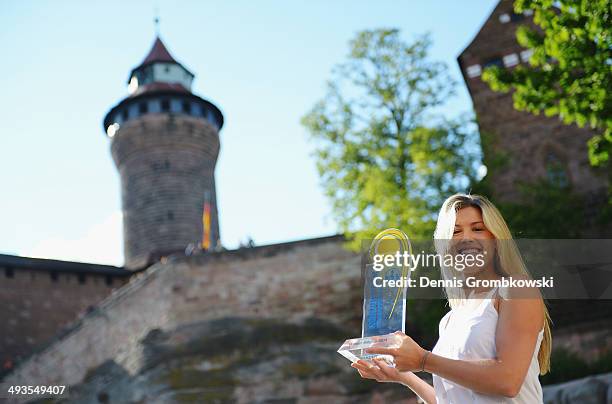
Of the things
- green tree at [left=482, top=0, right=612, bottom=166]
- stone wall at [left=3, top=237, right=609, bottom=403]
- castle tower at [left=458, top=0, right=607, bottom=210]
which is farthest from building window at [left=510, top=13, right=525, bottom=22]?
green tree at [left=482, top=0, right=612, bottom=166]

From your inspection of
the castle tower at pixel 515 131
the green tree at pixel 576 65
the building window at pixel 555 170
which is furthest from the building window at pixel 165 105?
the green tree at pixel 576 65

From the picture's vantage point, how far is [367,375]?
2.25 m

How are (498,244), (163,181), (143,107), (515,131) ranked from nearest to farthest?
1. (498,244)
2. (515,131)
3. (163,181)
4. (143,107)

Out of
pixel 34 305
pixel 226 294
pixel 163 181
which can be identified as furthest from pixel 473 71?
pixel 34 305

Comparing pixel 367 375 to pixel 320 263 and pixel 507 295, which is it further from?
pixel 320 263

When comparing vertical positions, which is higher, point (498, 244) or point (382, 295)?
point (498, 244)

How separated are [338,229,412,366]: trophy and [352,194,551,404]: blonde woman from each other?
0.23 feet

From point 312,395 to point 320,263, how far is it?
4444 millimetres

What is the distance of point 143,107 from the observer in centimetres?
3347

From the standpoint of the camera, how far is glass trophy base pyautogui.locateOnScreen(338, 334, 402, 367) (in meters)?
2.18

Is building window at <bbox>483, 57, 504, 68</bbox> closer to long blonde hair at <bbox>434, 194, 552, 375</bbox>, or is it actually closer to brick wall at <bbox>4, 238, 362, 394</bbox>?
brick wall at <bbox>4, 238, 362, 394</bbox>

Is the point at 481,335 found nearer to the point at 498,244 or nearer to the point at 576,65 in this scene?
the point at 498,244

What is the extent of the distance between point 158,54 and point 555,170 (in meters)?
22.8

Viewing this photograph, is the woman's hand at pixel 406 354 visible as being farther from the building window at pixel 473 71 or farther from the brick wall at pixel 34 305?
the brick wall at pixel 34 305
